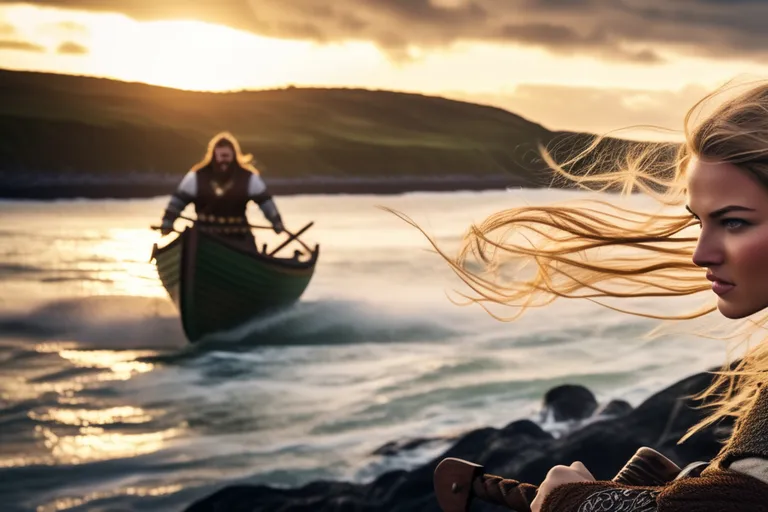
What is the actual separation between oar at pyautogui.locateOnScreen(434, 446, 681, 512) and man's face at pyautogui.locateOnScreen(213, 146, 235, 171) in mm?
6754

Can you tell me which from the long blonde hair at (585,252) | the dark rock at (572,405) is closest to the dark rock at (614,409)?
the dark rock at (572,405)

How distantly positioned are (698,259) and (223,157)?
6865 millimetres

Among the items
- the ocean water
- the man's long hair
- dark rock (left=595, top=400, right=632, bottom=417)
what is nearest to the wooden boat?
the ocean water

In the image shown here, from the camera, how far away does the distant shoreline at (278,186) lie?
8.94 m

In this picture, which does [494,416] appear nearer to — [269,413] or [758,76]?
[269,413]

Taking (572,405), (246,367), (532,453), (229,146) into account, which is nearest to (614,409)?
(572,405)

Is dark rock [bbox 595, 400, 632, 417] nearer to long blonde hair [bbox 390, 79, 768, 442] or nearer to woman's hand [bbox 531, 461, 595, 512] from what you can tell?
long blonde hair [bbox 390, 79, 768, 442]

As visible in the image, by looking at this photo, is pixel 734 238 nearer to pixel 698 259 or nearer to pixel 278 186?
pixel 698 259

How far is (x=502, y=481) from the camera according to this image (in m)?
1.14

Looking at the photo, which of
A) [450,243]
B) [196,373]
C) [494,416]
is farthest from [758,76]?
[450,243]

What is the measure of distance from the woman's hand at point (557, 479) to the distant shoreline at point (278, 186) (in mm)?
7272

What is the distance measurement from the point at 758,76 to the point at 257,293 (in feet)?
27.1

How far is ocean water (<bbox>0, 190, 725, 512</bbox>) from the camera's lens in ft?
23.7

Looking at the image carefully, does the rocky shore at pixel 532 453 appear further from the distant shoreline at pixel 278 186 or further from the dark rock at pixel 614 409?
the distant shoreline at pixel 278 186
